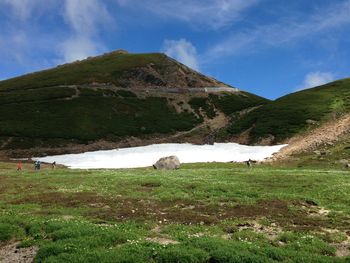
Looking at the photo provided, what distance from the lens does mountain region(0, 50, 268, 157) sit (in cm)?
12369

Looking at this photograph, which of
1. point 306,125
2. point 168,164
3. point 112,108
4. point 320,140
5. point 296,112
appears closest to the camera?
point 168,164

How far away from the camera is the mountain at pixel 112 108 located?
→ 406 ft

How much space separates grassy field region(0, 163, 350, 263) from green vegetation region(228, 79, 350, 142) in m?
66.8

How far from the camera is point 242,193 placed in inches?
1483

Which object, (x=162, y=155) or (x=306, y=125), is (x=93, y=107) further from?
(x=306, y=125)

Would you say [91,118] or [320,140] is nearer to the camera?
[320,140]

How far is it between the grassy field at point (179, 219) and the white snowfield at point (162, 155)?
4126 centimetres

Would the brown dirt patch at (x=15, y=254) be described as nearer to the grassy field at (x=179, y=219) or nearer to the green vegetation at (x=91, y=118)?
the grassy field at (x=179, y=219)

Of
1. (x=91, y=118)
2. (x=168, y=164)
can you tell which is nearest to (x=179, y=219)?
(x=168, y=164)

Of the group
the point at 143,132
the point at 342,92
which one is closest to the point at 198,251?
the point at 143,132

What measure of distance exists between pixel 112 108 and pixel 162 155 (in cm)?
5992

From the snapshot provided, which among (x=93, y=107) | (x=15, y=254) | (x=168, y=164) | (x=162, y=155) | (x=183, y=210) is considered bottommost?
(x=15, y=254)

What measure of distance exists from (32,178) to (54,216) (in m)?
24.2

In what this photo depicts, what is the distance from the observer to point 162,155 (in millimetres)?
99438
